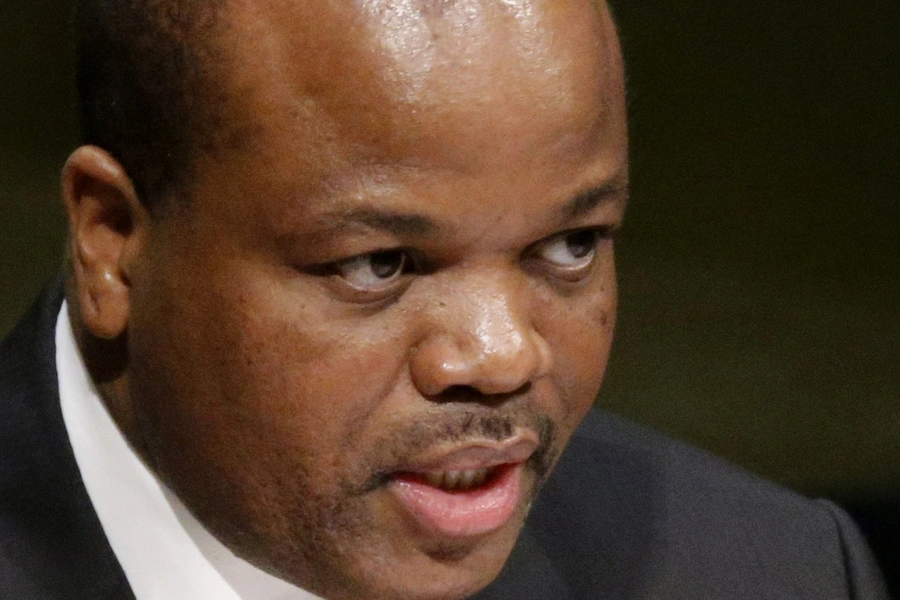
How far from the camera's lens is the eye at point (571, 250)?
1.28 metres

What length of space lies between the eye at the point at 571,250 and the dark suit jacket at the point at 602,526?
1.16 ft

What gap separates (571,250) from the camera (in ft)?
4.32

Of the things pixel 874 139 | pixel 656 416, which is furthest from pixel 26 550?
pixel 874 139

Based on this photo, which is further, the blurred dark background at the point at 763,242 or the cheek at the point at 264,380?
the blurred dark background at the point at 763,242

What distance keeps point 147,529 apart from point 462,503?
281 mm

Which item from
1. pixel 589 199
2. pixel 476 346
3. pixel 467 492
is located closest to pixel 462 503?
pixel 467 492

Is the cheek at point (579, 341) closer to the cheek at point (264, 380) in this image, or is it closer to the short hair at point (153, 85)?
the cheek at point (264, 380)

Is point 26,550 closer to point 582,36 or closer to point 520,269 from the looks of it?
point 520,269

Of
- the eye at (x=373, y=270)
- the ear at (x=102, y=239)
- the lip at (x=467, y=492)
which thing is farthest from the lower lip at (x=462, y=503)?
the ear at (x=102, y=239)

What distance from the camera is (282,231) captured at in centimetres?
122

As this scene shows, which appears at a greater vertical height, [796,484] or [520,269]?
[520,269]

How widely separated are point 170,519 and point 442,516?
0.25 m

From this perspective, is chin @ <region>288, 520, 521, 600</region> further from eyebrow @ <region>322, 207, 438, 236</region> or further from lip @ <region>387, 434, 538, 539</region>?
eyebrow @ <region>322, 207, 438, 236</region>

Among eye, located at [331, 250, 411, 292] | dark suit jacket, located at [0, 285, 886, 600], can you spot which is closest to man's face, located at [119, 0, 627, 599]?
eye, located at [331, 250, 411, 292]
